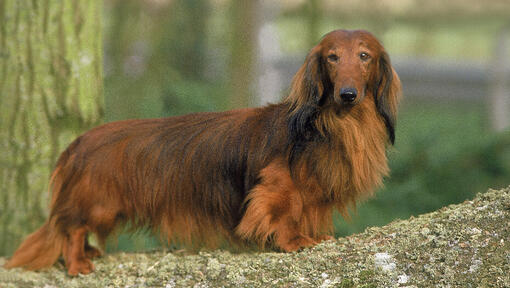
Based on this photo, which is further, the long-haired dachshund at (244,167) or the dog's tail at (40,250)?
the dog's tail at (40,250)

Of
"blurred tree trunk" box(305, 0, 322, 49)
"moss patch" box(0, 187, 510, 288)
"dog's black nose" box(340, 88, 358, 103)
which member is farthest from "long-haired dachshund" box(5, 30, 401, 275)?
"blurred tree trunk" box(305, 0, 322, 49)

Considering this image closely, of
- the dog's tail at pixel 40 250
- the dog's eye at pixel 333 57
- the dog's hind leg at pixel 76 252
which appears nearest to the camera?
the dog's eye at pixel 333 57

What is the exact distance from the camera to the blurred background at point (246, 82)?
5.36m

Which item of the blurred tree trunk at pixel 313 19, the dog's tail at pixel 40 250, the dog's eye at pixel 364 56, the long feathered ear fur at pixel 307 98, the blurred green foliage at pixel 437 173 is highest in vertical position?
the blurred tree trunk at pixel 313 19

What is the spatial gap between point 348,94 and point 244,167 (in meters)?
0.95

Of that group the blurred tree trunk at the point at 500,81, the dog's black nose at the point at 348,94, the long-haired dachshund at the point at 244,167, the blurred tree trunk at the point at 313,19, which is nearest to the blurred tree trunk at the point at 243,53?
the blurred tree trunk at the point at 313,19

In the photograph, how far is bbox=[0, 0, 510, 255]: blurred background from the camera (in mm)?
5355

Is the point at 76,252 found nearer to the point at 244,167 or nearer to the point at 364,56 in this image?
the point at 244,167

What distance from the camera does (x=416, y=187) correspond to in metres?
8.30

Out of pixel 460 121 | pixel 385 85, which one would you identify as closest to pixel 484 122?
pixel 460 121

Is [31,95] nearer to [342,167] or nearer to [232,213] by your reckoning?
[232,213]

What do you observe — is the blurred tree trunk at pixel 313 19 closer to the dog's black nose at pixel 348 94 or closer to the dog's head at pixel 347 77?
the dog's head at pixel 347 77

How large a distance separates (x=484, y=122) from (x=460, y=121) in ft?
5.59

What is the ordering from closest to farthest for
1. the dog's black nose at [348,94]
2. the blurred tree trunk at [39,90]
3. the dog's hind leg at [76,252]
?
the dog's black nose at [348,94] < the dog's hind leg at [76,252] < the blurred tree trunk at [39,90]
